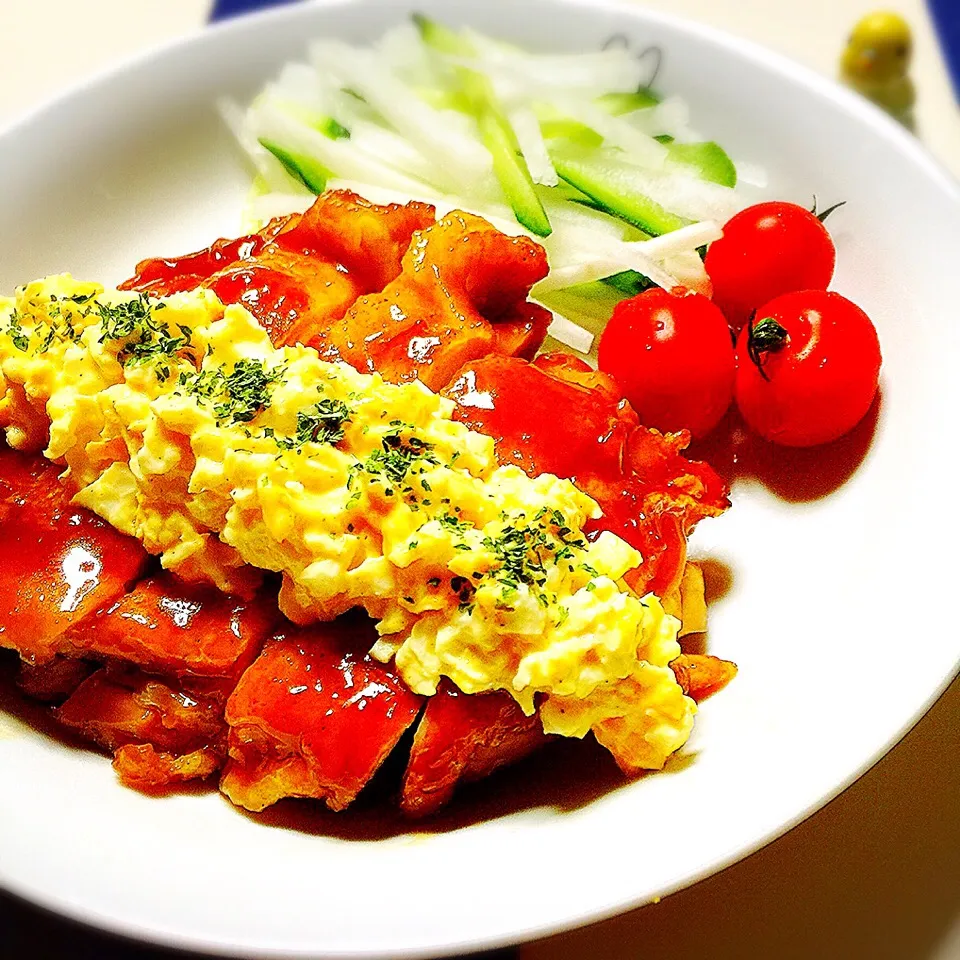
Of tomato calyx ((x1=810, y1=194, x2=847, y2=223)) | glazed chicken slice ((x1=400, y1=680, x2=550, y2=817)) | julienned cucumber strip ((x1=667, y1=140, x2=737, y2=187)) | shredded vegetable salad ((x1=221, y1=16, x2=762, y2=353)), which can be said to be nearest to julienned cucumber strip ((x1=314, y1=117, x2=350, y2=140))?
shredded vegetable salad ((x1=221, y1=16, x2=762, y2=353))

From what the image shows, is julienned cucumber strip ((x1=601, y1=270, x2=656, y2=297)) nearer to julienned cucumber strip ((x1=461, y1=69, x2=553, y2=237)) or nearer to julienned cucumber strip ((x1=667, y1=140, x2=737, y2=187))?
julienned cucumber strip ((x1=461, y1=69, x2=553, y2=237))

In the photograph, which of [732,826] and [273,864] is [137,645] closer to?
[273,864]

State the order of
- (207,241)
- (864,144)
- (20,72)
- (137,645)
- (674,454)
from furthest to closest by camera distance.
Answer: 1. (20,72)
2. (207,241)
3. (864,144)
4. (674,454)
5. (137,645)

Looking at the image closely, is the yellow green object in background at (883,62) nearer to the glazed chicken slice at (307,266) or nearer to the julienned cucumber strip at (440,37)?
the julienned cucumber strip at (440,37)

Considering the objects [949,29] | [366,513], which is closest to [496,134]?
[366,513]

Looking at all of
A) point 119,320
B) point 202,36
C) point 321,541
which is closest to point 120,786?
point 321,541

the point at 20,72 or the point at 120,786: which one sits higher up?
the point at 20,72

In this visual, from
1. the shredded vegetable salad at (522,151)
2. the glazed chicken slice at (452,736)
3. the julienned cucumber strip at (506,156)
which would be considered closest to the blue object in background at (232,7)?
the shredded vegetable salad at (522,151)
